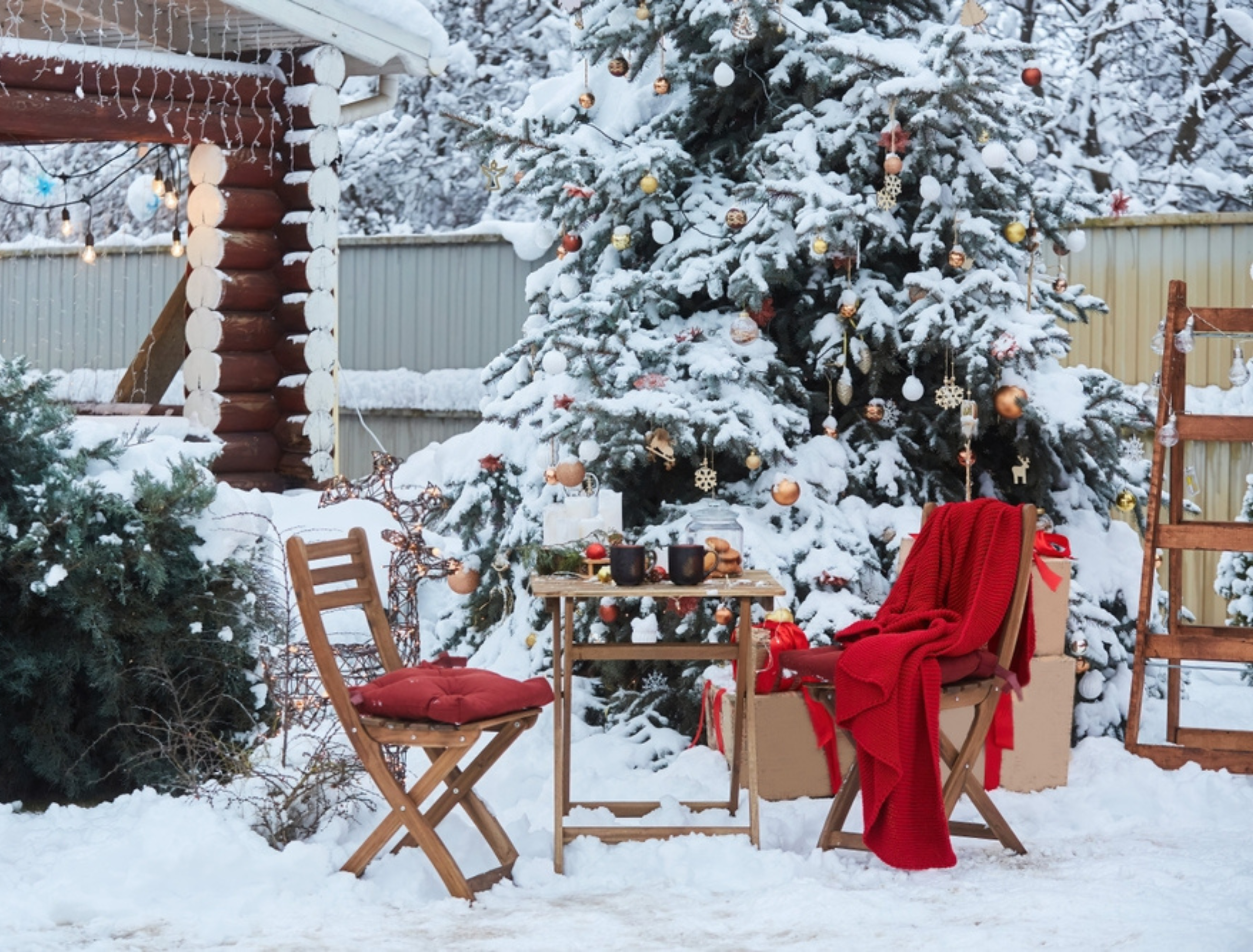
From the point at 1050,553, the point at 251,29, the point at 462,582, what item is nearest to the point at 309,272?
the point at 251,29

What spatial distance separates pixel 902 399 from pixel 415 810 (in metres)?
3.39

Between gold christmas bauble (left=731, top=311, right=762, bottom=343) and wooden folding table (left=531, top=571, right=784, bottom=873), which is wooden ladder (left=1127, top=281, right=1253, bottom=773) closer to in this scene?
gold christmas bauble (left=731, top=311, right=762, bottom=343)

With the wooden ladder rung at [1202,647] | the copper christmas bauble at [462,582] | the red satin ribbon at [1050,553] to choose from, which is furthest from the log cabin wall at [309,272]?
the wooden ladder rung at [1202,647]

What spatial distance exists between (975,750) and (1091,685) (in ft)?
5.42

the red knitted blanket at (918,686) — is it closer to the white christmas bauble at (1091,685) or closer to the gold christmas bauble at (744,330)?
the white christmas bauble at (1091,685)

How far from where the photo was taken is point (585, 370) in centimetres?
626

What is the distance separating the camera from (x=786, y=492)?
6.16 m

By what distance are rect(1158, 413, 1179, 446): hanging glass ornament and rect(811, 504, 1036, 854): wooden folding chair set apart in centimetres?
154

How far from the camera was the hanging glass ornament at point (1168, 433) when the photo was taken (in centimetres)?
607

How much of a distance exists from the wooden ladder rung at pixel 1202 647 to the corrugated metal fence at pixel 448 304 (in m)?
2.63

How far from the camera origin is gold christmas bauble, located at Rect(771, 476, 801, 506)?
616 cm

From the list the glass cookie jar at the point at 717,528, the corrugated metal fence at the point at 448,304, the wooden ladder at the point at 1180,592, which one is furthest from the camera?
the corrugated metal fence at the point at 448,304

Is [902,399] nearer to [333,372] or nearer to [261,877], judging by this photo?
[261,877]

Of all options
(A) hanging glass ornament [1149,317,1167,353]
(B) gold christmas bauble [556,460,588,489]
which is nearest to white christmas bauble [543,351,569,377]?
(B) gold christmas bauble [556,460,588,489]
